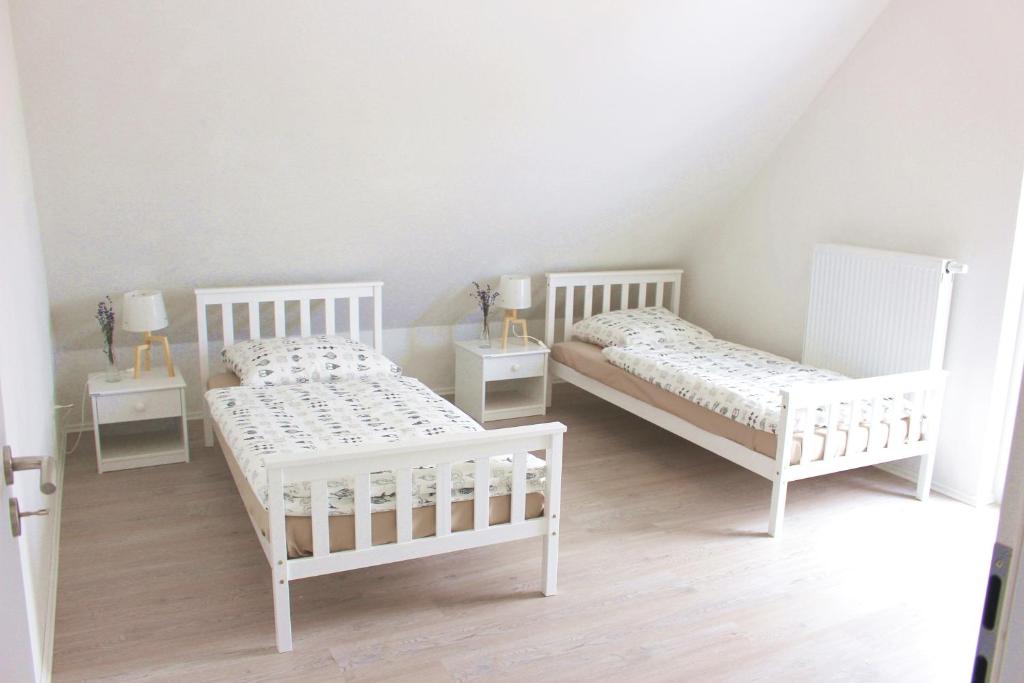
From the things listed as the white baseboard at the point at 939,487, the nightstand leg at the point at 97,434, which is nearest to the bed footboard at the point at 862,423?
the white baseboard at the point at 939,487

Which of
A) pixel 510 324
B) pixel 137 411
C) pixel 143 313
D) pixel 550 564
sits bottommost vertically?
pixel 550 564

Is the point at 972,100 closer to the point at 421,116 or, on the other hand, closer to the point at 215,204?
the point at 421,116

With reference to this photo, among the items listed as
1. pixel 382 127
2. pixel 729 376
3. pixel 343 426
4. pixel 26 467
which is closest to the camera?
pixel 26 467

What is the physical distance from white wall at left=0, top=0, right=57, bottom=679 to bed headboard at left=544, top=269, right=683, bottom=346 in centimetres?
263

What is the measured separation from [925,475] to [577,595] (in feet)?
5.90

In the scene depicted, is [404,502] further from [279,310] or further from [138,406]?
[279,310]

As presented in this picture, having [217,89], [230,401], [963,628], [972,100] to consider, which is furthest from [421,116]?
[963,628]

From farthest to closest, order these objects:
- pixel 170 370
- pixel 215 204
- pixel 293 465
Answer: pixel 170 370, pixel 215 204, pixel 293 465

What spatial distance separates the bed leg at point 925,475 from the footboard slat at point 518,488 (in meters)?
1.96

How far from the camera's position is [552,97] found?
3709 millimetres

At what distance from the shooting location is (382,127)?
11.8 ft

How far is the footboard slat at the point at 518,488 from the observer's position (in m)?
2.69

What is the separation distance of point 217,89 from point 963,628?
3207 millimetres

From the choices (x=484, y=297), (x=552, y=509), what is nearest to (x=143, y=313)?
(x=484, y=297)
